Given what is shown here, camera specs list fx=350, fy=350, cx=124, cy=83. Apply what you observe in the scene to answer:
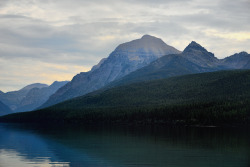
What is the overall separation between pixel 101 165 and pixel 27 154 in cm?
2891

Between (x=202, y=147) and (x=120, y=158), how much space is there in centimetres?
3039

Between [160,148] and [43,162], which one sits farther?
[160,148]

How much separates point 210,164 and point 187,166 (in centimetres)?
580

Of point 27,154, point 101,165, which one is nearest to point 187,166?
point 101,165

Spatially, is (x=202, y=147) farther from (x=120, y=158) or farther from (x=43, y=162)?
(x=43, y=162)

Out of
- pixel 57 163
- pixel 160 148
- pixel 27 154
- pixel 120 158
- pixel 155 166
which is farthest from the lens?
pixel 160 148

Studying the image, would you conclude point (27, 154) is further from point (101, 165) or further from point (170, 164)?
point (170, 164)

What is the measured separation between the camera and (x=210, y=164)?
74.0 metres

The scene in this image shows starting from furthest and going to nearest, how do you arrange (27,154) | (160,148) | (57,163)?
1. (160,148)
2. (27,154)
3. (57,163)

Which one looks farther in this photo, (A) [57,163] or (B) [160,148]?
(B) [160,148]

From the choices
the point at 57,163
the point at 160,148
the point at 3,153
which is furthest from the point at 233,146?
the point at 3,153

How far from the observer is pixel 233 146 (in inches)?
4038

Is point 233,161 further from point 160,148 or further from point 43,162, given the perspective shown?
point 43,162

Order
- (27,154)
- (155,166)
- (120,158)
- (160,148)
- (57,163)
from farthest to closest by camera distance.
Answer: (160,148) < (27,154) < (120,158) < (57,163) < (155,166)
